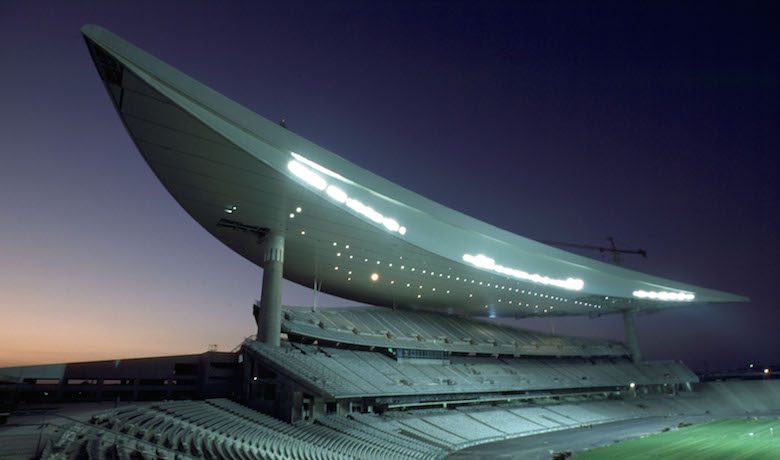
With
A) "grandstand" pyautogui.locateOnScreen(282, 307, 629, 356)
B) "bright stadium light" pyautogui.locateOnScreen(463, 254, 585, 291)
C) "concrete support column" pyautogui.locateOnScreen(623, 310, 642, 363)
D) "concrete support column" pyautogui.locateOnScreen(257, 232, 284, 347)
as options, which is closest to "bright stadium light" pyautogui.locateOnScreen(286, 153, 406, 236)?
"concrete support column" pyautogui.locateOnScreen(257, 232, 284, 347)

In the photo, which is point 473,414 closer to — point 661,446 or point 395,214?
point 661,446

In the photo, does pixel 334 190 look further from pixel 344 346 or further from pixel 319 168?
pixel 344 346

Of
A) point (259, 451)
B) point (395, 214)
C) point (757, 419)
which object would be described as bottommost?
point (757, 419)

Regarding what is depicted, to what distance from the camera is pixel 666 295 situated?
2215 inches

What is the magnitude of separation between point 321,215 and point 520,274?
907 inches

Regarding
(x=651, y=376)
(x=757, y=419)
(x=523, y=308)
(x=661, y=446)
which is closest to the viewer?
(x=661, y=446)

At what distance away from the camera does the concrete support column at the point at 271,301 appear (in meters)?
28.9

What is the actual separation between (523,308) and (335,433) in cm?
3890

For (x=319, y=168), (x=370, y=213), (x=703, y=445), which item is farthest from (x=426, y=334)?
(x=319, y=168)

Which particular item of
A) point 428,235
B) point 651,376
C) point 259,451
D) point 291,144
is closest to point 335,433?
point 259,451

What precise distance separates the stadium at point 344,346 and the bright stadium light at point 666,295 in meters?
0.40

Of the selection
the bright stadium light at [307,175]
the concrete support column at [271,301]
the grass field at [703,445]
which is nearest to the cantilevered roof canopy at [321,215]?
the bright stadium light at [307,175]

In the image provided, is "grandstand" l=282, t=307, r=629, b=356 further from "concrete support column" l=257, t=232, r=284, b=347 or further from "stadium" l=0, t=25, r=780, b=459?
"concrete support column" l=257, t=232, r=284, b=347

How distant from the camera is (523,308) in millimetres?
58844
